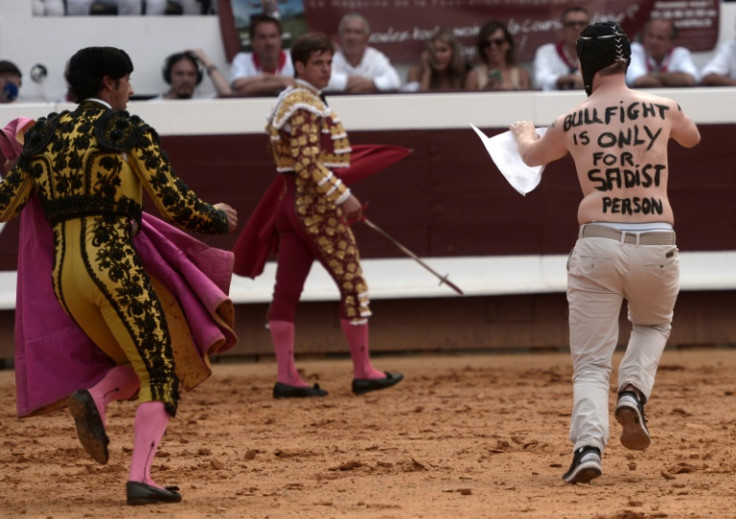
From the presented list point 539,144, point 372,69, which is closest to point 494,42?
point 372,69

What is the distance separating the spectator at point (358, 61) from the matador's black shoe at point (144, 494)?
4.89 m

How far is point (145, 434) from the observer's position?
178 inches

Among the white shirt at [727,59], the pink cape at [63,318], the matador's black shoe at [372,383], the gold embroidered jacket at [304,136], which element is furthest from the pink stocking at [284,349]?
the white shirt at [727,59]

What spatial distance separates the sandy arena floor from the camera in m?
4.46

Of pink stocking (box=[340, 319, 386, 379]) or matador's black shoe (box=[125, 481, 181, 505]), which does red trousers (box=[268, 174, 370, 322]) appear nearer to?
pink stocking (box=[340, 319, 386, 379])

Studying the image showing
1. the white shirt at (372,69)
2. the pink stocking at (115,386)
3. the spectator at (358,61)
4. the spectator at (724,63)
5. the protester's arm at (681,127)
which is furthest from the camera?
the spectator at (724,63)

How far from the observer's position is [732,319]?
30.7ft

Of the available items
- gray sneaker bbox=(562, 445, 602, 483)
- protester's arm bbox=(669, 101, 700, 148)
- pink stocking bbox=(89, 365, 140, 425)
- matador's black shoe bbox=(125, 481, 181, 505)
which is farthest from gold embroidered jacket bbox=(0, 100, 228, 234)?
protester's arm bbox=(669, 101, 700, 148)

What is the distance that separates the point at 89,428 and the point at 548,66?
564 centimetres

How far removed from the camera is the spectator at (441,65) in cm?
922

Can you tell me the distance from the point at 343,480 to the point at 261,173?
4104mm

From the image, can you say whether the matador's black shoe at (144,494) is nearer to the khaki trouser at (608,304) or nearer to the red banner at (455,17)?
the khaki trouser at (608,304)

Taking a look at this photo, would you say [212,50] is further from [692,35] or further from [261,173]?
[692,35]

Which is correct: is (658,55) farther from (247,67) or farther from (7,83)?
(7,83)
